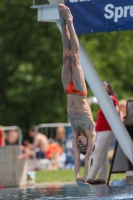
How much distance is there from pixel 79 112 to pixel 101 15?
2300 millimetres

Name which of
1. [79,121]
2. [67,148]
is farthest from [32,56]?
[79,121]

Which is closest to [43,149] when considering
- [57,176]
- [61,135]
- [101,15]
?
[61,135]

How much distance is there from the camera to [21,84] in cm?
2864

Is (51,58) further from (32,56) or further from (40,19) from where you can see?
(40,19)

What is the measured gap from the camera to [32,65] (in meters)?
29.0

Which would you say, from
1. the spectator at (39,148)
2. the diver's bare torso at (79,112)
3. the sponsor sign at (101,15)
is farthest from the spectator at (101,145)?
the spectator at (39,148)

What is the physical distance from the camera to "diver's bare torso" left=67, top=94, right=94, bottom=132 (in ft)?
32.9

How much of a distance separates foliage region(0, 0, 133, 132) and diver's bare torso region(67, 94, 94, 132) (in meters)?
18.1

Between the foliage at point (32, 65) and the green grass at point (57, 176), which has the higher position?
the green grass at point (57, 176)

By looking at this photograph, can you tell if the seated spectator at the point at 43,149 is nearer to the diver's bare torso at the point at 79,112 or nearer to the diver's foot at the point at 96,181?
the diver's foot at the point at 96,181

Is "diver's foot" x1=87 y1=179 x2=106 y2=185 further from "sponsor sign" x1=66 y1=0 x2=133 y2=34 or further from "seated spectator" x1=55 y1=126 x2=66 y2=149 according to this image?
"seated spectator" x1=55 y1=126 x2=66 y2=149

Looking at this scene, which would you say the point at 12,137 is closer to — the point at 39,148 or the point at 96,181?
the point at 39,148

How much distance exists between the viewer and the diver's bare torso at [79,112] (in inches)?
395

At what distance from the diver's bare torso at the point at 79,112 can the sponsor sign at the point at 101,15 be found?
2.04 meters
